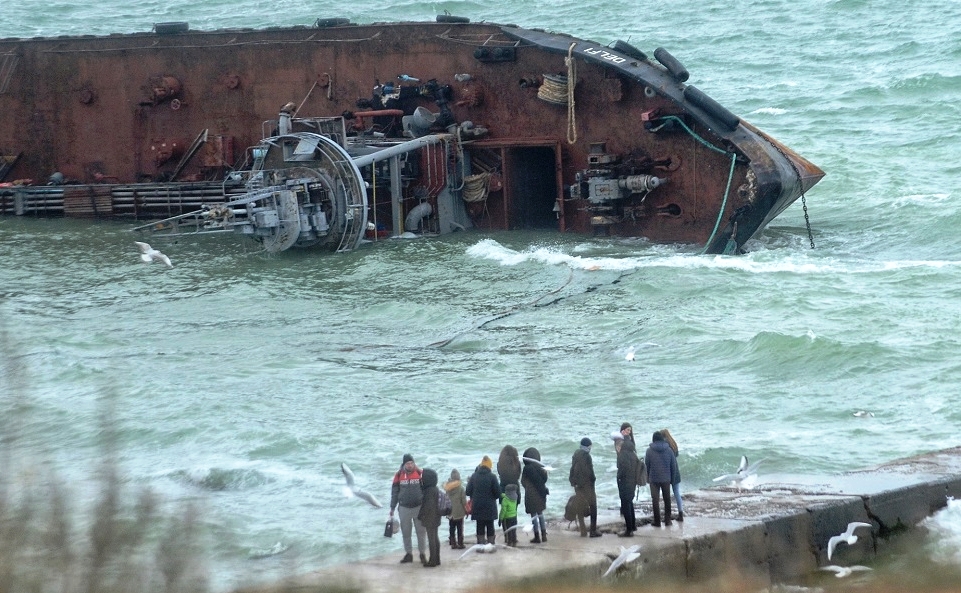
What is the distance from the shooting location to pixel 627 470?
10344mm

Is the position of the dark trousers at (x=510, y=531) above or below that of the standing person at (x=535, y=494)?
below

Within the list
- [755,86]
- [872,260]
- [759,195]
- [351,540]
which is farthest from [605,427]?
[755,86]

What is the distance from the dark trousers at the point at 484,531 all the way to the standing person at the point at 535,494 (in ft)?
1.05

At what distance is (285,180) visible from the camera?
2255 centimetres

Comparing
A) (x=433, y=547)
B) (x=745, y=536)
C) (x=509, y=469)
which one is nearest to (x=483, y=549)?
(x=433, y=547)

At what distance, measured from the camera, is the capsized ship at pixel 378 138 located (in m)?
22.1

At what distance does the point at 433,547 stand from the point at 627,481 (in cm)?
170

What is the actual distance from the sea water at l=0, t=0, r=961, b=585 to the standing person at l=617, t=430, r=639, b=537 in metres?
1.51

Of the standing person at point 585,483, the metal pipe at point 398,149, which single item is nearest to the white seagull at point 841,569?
the standing person at point 585,483

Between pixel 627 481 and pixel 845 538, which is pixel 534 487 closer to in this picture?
pixel 627 481

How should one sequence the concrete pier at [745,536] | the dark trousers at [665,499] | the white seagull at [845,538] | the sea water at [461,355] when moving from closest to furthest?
the concrete pier at [745,536] → the white seagull at [845,538] → the dark trousers at [665,499] → the sea water at [461,355]

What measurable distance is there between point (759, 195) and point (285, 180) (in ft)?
26.1

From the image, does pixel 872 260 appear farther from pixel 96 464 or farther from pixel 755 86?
pixel 755 86

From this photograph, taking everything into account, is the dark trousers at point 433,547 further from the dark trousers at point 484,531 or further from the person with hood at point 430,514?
the dark trousers at point 484,531
